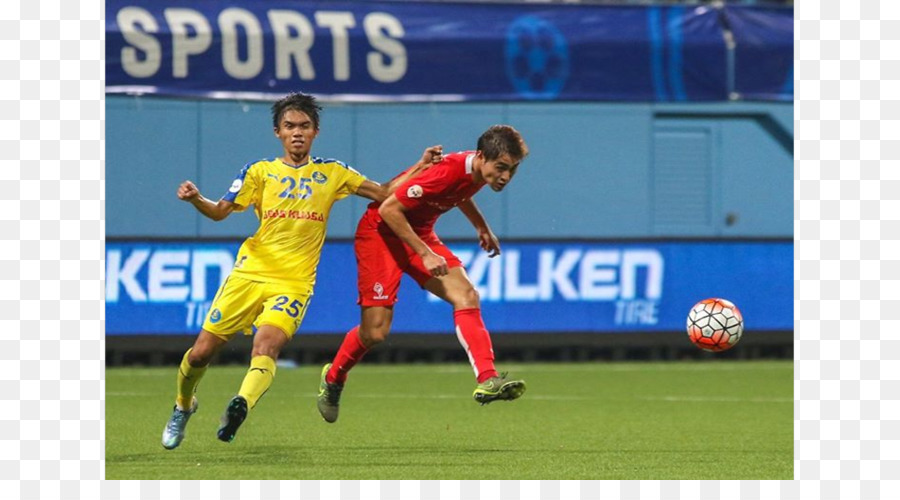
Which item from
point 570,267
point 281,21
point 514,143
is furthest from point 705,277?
point 514,143

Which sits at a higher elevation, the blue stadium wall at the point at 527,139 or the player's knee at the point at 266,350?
the blue stadium wall at the point at 527,139

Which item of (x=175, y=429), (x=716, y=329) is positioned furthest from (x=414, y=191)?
(x=716, y=329)

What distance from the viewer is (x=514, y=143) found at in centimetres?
899

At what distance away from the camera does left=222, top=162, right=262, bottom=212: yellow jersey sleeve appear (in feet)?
29.1

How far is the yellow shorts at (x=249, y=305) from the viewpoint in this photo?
8734 millimetres

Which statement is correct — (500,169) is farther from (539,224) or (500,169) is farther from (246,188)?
(539,224)

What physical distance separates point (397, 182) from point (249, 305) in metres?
1.18

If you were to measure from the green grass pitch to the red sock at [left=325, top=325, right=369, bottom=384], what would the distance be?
1.26 feet

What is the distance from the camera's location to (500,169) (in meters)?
9.03

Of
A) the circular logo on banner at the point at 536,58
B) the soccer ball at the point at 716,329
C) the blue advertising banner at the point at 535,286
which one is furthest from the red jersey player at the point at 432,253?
the circular logo on banner at the point at 536,58

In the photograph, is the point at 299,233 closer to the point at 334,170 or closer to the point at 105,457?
the point at 334,170

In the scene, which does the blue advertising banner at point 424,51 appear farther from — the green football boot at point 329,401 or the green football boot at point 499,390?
the green football boot at point 499,390

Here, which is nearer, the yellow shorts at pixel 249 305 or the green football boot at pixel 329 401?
the yellow shorts at pixel 249 305

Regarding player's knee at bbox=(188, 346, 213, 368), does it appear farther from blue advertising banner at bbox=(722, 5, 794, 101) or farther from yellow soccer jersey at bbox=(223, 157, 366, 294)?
blue advertising banner at bbox=(722, 5, 794, 101)
